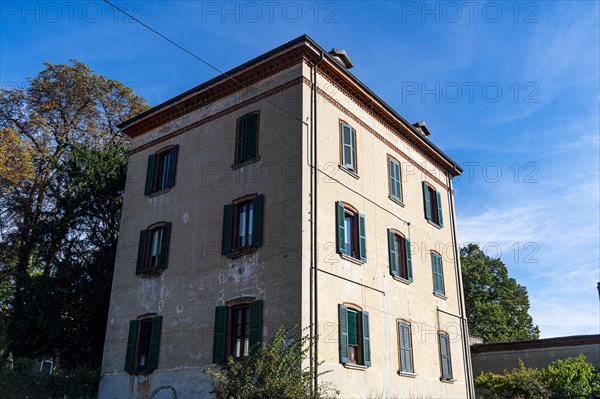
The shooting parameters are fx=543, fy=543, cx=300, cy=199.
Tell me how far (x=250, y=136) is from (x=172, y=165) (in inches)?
150

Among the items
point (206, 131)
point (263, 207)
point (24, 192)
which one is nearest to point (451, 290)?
point (263, 207)

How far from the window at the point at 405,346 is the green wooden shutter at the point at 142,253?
30.1 feet

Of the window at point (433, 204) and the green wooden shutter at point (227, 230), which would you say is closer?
the green wooden shutter at point (227, 230)

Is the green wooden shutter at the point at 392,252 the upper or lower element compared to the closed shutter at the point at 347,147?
lower

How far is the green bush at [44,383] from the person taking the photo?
16797 millimetres

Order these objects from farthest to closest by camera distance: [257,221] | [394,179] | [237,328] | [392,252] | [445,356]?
[394,179], [445,356], [392,252], [257,221], [237,328]

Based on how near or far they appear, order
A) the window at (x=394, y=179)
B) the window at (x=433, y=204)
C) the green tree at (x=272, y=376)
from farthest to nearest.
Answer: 1. the window at (x=433, y=204)
2. the window at (x=394, y=179)
3. the green tree at (x=272, y=376)

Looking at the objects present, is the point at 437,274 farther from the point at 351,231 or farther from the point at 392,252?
the point at 351,231

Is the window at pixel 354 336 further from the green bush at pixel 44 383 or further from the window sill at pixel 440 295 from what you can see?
the green bush at pixel 44 383

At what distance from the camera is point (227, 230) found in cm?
1686

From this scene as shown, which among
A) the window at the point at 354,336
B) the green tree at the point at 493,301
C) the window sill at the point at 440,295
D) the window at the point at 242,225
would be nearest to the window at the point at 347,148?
the window at the point at 242,225

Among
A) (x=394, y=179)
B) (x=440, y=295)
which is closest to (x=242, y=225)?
(x=394, y=179)

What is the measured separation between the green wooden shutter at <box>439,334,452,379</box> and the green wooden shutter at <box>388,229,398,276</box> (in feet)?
12.6

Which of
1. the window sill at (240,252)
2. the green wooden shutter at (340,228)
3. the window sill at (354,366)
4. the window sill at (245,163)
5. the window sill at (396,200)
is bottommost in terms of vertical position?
the window sill at (354,366)
